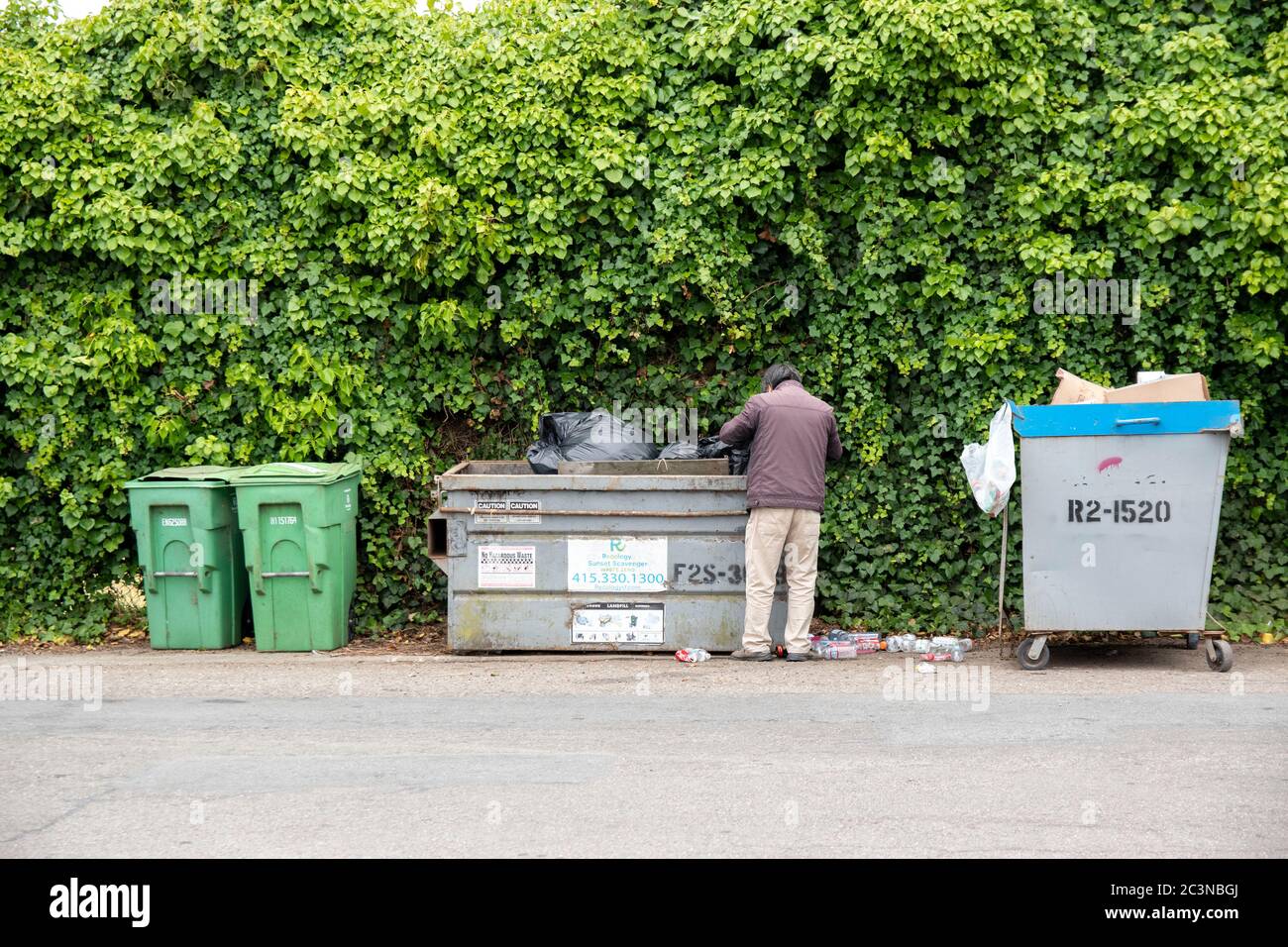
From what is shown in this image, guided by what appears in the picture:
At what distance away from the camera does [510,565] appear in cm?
859

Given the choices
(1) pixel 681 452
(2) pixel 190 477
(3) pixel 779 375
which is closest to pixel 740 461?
(1) pixel 681 452

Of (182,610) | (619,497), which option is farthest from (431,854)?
(182,610)

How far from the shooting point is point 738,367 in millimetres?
9570

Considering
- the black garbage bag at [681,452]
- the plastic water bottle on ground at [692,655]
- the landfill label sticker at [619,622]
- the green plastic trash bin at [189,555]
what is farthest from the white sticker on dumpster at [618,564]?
the green plastic trash bin at [189,555]

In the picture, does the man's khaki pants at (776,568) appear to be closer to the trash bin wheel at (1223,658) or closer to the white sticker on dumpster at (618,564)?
the white sticker on dumpster at (618,564)

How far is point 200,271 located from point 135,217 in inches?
21.9

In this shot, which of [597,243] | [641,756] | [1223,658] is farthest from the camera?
[597,243]

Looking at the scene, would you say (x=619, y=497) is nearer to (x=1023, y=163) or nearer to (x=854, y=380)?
(x=854, y=380)

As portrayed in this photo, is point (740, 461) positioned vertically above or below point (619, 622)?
above

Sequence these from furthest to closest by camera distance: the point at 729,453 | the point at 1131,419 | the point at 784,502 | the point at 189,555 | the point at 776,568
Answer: the point at 729,453
the point at 189,555
the point at 776,568
the point at 784,502
the point at 1131,419

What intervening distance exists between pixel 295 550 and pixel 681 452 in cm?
267

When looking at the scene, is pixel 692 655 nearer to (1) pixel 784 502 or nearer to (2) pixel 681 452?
(1) pixel 784 502

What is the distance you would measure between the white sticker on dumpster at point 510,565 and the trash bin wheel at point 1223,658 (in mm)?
4274

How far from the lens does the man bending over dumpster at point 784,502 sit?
8.32 meters
